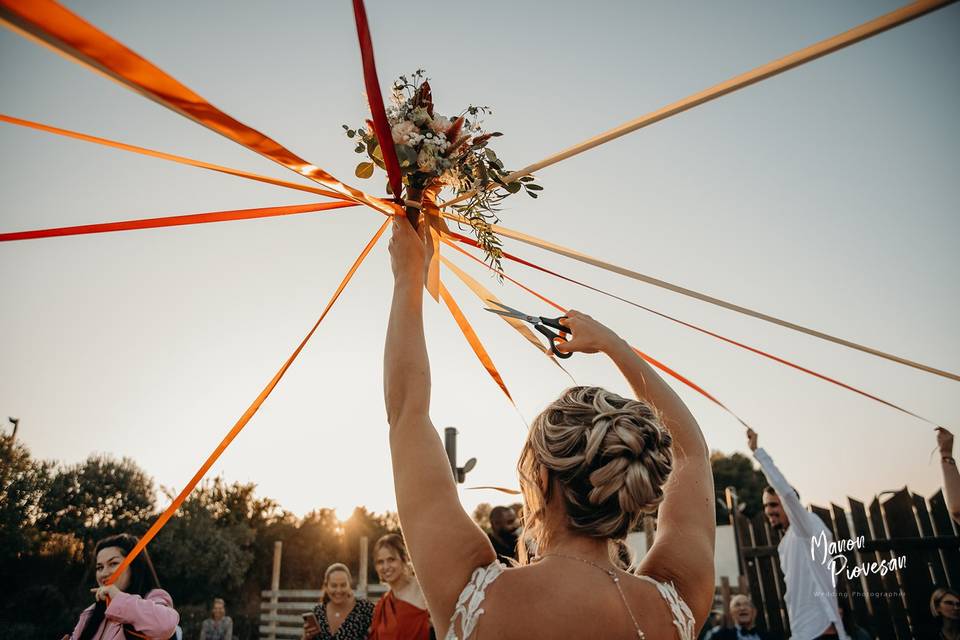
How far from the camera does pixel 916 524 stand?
6.80 meters


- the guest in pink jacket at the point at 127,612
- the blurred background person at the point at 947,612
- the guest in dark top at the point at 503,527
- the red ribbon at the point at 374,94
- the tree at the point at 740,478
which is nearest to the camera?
the red ribbon at the point at 374,94

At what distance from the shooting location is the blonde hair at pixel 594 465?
1.27 metres

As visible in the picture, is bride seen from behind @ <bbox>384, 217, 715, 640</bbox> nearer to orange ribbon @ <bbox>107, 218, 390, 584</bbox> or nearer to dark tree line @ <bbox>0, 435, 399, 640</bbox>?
orange ribbon @ <bbox>107, 218, 390, 584</bbox>

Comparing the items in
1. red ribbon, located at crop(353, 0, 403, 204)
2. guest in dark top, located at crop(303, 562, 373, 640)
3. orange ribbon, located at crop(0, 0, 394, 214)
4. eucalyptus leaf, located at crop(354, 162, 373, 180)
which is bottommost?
guest in dark top, located at crop(303, 562, 373, 640)

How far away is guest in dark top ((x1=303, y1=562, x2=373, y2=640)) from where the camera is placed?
18.2 ft

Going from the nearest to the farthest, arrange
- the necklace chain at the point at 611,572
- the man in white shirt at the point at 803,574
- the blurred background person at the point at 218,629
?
the necklace chain at the point at 611,572 → the man in white shirt at the point at 803,574 → the blurred background person at the point at 218,629

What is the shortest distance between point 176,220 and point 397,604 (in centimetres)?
419

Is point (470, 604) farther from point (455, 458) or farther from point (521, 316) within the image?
point (455, 458)

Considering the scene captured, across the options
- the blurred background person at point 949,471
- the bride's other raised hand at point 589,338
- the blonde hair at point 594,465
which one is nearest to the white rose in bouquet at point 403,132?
the bride's other raised hand at point 589,338

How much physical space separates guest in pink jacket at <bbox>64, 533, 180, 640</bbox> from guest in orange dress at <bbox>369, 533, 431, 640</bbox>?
182cm

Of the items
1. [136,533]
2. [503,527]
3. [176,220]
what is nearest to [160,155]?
[176,220]

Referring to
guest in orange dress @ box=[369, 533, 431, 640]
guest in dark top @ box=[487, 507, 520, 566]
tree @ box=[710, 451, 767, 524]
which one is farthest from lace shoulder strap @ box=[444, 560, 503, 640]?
tree @ box=[710, 451, 767, 524]

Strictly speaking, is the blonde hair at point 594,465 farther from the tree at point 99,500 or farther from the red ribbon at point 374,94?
the tree at point 99,500

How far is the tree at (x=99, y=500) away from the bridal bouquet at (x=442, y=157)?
71.4 ft
